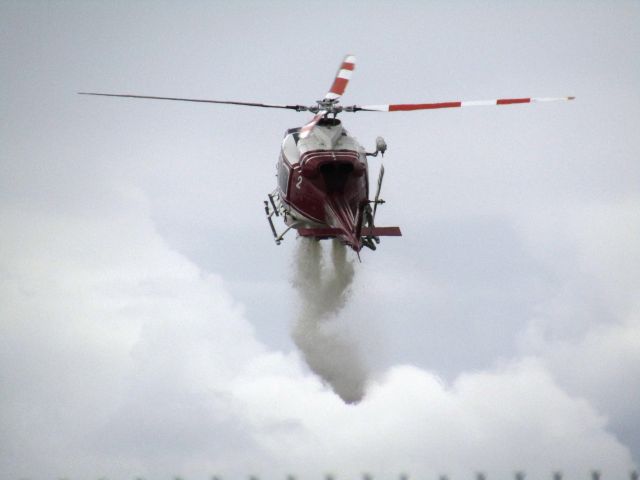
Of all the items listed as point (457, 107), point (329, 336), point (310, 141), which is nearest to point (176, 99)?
point (310, 141)

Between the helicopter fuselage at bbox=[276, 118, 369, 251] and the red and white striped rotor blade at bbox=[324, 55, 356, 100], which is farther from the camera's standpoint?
the red and white striped rotor blade at bbox=[324, 55, 356, 100]

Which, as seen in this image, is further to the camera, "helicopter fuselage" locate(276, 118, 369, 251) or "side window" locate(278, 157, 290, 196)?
"side window" locate(278, 157, 290, 196)

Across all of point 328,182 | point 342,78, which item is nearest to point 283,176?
point 328,182

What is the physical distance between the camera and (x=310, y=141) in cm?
8312

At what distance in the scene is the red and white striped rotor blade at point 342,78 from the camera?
85.6 meters

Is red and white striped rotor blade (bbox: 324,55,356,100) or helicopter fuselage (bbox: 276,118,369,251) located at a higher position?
red and white striped rotor blade (bbox: 324,55,356,100)

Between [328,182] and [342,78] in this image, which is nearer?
[328,182]

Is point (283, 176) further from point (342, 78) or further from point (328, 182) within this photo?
point (342, 78)

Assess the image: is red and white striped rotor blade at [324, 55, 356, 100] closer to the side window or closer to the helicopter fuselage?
the helicopter fuselage

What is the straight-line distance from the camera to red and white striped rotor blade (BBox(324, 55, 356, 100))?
85.6 m

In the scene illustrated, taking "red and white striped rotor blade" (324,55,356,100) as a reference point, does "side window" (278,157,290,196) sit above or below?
below

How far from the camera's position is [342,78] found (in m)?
86.3

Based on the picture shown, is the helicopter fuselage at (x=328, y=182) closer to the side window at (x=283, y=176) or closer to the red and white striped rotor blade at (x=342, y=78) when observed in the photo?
the side window at (x=283, y=176)

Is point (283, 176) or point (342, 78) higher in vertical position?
point (342, 78)
